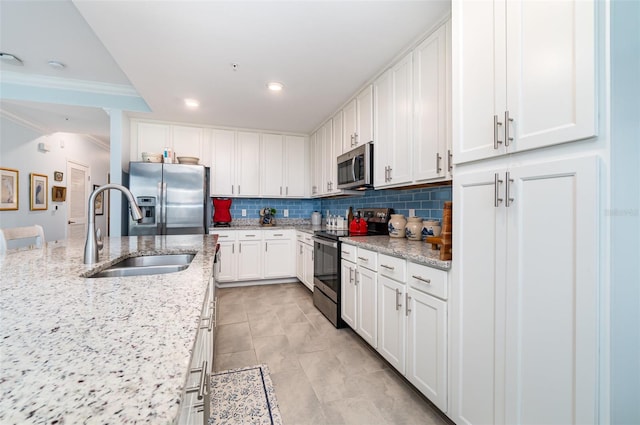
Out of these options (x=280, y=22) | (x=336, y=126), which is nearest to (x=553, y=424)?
(x=280, y=22)

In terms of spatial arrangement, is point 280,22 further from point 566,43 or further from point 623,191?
point 623,191

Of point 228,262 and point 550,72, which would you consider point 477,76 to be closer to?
point 550,72

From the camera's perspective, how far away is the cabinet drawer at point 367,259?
2.17 meters

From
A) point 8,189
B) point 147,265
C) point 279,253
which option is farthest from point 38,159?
point 147,265

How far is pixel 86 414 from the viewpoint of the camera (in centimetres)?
36

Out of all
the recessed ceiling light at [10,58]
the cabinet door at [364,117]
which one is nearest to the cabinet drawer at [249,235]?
the cabinet door at [364,117]

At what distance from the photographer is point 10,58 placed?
279 cm

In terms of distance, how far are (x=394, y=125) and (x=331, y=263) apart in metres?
1.42

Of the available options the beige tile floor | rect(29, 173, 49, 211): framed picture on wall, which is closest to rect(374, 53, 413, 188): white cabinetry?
the beige tile floor

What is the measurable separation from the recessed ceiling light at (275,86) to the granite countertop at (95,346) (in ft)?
7.71

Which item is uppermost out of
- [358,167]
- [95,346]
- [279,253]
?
[358,167]

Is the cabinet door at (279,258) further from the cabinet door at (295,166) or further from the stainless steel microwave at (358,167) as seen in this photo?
the stainless steel microwave at (358,167)

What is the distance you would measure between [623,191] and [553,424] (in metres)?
0.84

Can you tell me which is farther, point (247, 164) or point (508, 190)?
point (247, 164)
